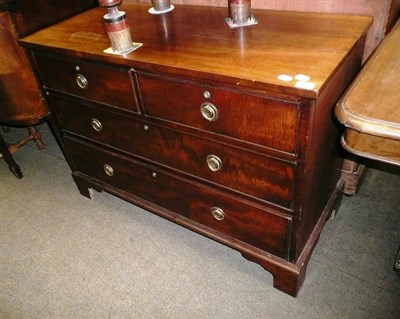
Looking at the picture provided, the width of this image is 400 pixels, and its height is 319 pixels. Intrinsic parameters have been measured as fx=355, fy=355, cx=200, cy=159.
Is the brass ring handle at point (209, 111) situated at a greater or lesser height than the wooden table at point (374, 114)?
lesser

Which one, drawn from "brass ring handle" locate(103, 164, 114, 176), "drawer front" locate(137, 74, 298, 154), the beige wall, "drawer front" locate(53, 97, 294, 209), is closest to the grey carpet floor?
"brass ring handle" locate(103, 164, 114, 176)

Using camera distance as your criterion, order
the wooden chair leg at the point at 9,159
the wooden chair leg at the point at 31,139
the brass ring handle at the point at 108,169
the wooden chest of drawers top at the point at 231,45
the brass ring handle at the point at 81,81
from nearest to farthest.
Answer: the wooden chest of drawers top at the point at 231,45 → the brass ring handle at the point at 81,81 → the brass ring handle at the point at 108,169 → the wooden chair leg at the point at 9,159 → the wooden chair leg at the point at 31,139

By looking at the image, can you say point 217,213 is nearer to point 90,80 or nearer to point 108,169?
point 108,169

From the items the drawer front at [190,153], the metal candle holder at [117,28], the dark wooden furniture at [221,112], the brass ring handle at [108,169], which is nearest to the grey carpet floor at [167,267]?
the dark wooden furniture at [221,112]

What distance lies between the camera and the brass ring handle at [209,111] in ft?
3.91

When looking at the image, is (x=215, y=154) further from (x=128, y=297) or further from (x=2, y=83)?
(x=2, y=83)

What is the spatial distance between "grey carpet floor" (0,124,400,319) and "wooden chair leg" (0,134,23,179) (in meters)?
0.32

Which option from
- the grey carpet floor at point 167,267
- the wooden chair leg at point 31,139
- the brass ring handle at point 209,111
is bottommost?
the grey carpet floor at point 167,267

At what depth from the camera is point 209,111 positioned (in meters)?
1.21

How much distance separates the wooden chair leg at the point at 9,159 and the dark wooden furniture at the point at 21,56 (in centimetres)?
24

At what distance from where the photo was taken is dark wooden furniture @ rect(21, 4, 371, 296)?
1098mm

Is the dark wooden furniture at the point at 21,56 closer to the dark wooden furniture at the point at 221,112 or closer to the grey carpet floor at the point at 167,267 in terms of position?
the dark wooden furniture at the point at 221,112

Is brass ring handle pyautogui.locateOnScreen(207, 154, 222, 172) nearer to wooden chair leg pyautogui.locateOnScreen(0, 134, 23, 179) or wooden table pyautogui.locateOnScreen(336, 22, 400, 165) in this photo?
wooden table pyautogui.locateOnScreen(336, 22, 400, 165)

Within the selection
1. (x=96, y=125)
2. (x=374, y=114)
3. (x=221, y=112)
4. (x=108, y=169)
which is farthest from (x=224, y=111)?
(x=108, y=169)
